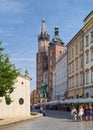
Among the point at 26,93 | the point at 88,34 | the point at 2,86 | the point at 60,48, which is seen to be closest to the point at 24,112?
the point at 26,93

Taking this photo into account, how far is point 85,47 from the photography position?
63688mm

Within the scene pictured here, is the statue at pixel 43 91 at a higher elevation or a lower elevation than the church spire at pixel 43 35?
lower

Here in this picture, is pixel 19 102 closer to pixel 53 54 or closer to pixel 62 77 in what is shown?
pixel 62 77

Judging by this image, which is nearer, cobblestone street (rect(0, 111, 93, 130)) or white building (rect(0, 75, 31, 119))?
cobblestone street (rect(0, 111, 93, 130))

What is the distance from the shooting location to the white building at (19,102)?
150 feet

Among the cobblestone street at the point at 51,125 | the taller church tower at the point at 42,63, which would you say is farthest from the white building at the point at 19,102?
the taller church tower at the point at 42,63

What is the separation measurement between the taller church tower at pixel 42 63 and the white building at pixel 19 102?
10374cm

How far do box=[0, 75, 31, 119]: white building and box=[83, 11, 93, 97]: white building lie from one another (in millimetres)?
14613

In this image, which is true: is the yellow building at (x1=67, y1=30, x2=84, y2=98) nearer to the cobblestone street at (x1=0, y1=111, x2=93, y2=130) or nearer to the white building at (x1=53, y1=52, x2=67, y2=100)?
the white building at (x1=53, y1=52, x2=67, y2=100)

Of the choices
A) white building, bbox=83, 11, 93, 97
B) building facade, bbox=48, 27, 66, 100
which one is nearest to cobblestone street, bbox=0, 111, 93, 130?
white building, bbox=83, 11, 93, 97

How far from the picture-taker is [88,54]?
6156 centimetres

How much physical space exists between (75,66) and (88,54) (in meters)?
11.2

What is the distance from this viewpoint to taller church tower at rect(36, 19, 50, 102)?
15455 centimetres

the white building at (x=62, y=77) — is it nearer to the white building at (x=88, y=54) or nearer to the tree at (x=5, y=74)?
the white building at (x=88, y=54)
